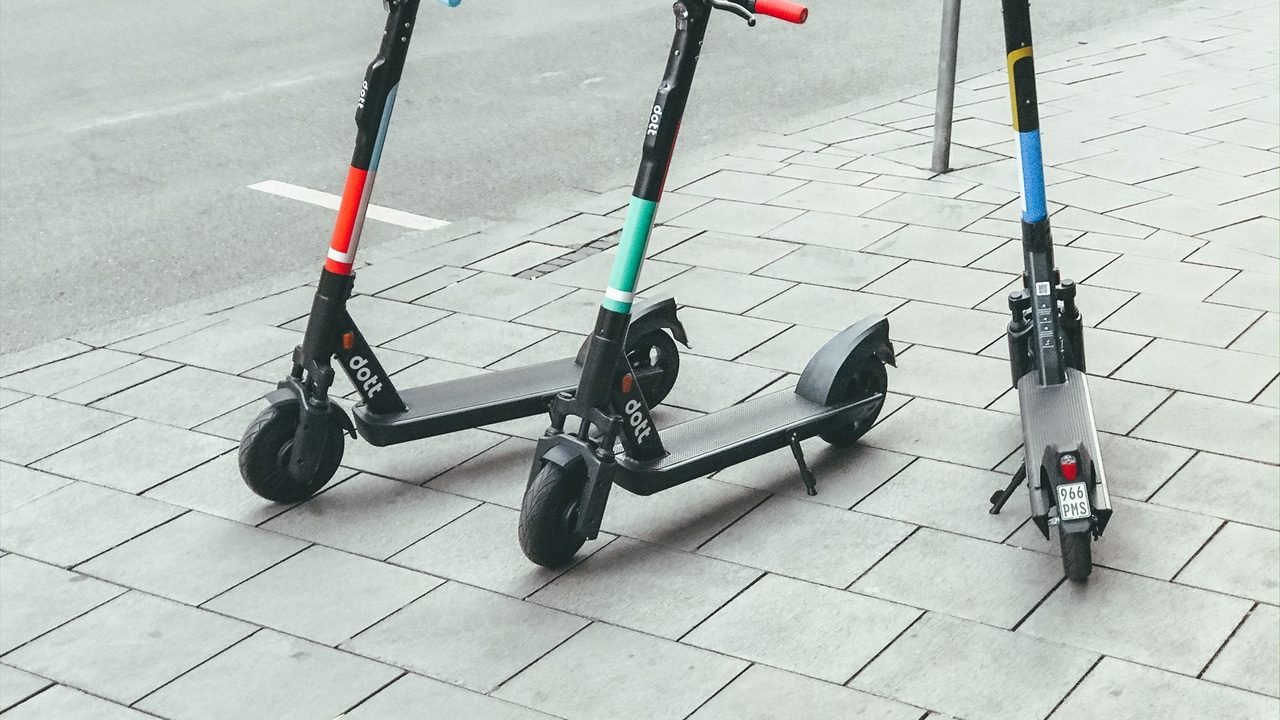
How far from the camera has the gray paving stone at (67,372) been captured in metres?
5.64

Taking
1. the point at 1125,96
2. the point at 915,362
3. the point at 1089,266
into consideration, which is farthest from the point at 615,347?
the point at 1125,96

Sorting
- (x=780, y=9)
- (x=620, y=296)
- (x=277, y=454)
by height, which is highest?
(x=780, y=9)

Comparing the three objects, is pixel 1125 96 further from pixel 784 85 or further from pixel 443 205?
pixel 443 205

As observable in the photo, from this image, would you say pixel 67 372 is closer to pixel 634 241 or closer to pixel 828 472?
pixel 634 241

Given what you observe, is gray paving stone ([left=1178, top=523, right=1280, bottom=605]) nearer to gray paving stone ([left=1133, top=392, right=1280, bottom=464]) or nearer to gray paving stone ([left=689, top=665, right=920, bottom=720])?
gray paving stone ([left=1133, top=392, right=1280, bottom=464])

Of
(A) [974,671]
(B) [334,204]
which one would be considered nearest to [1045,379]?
(A) [974,671]

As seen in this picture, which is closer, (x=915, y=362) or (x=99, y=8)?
(x=915, y=362)

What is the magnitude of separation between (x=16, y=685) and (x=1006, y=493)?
2700 mm

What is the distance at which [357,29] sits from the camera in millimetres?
11578

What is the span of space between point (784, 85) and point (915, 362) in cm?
473

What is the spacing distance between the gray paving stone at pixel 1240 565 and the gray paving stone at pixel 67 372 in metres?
3.87

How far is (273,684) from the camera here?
374cm

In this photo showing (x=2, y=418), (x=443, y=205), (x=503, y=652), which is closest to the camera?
(x=503, y=652)

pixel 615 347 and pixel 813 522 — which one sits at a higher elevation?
pixel 615 347
